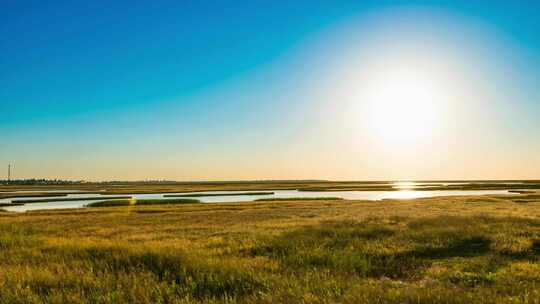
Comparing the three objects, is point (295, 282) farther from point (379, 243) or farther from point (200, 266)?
point (379, 243)

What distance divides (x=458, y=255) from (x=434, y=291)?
5864 mm

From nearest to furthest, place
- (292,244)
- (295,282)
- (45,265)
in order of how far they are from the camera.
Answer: (295,282) < (45,265) < (292,244)

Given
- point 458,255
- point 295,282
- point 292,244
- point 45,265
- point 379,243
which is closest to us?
point 295,282

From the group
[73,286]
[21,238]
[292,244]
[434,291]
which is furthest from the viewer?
[21,238]

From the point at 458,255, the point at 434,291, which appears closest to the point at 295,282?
the point at 434,291

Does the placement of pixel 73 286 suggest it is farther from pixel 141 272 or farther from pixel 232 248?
pixel 232 248

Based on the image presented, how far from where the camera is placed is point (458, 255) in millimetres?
11797

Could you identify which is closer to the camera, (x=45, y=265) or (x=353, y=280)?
(x=353, y=280)

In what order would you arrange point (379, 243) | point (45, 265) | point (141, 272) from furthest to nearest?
point (379, 243) → point (45, 265) → point (141, 272)

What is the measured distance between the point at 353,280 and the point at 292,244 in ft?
16.0

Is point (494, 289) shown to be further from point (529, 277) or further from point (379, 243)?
point (379, 243)

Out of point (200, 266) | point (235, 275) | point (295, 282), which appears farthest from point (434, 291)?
point (200, 266)

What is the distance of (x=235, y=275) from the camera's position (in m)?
8.40

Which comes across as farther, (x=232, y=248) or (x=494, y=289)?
(x=232, y=248)
